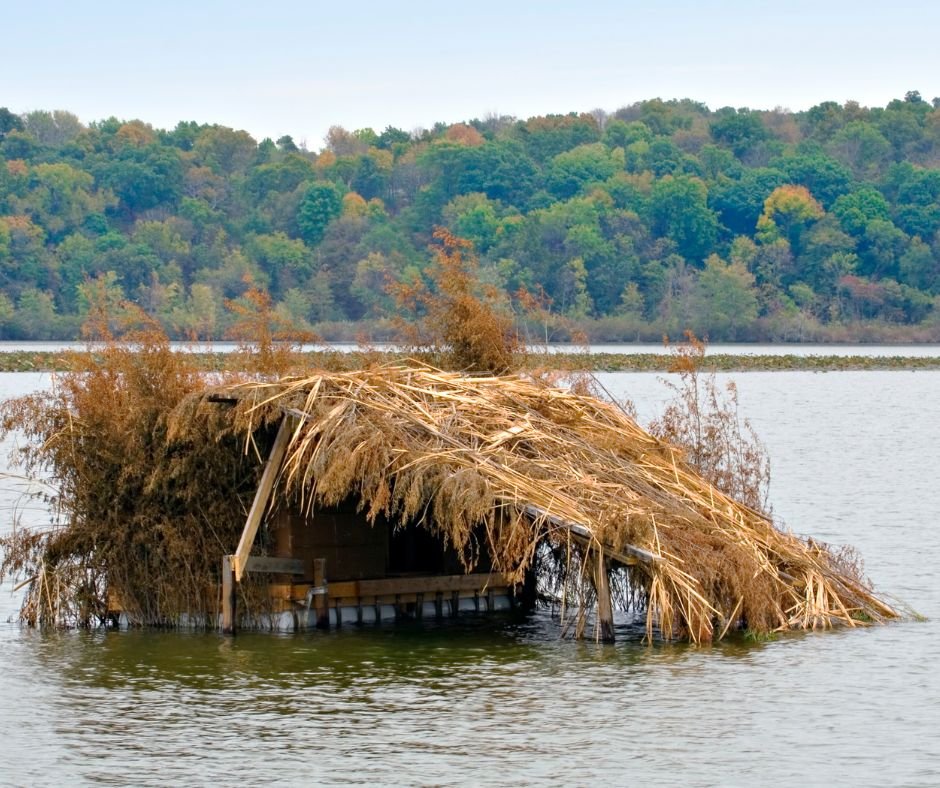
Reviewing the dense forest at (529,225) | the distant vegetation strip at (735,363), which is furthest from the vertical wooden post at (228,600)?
the dense forest at (529,225)

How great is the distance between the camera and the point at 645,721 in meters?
19.6

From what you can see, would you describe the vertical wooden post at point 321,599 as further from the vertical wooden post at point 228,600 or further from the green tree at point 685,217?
the green tree at point 685,217

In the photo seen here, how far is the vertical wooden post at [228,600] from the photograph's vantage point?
77.3 feet

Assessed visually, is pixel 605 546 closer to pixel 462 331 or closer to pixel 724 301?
pixel 462 331

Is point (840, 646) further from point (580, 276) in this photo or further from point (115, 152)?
point (115, 152)

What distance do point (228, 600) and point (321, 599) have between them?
4.82ft

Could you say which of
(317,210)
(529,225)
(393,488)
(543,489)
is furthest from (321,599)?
(317,210)

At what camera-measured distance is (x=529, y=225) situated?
136500 millimetres

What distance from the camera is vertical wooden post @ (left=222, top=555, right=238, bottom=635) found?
2356cm

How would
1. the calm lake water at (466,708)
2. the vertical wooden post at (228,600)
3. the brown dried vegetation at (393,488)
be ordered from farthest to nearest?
the vertical wooden post at (228,600) → the brown dried vegetation at (393,488) → the calm lake water at (466,708)

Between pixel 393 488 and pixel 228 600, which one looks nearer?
pixel 393 488

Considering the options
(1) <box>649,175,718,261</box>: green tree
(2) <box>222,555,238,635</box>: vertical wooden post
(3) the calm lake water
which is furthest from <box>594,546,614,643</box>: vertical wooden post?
(1) <box>649,175,718,261</box>: green tree

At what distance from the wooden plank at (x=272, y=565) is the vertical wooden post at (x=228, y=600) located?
0.26 m

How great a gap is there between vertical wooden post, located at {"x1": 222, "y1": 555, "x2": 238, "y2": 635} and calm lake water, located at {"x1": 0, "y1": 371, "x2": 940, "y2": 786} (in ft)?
0.79
